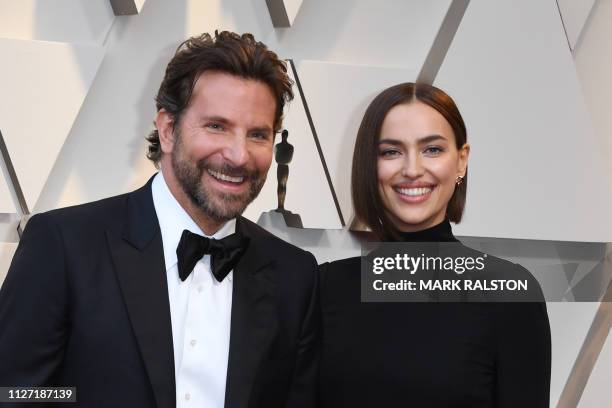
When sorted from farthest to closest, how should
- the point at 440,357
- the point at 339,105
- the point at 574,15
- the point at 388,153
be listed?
the point at 574,15 → the point at 339,105 → the point at 388,153 → the point at 440,357

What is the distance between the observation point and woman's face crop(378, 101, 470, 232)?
6.60 feet

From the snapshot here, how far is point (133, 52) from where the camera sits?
98.3 inches

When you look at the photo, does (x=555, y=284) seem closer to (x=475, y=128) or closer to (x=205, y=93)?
(x=475, y=128)

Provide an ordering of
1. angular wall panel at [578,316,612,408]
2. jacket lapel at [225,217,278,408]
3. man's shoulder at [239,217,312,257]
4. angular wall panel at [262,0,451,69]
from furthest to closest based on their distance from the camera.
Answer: angular wall panel at [578,316,612,408] → angular wall panel at [262,0,451,69] → man's shoulder at [239,217,312,257] → jacket lapel at [225,217,278,408]

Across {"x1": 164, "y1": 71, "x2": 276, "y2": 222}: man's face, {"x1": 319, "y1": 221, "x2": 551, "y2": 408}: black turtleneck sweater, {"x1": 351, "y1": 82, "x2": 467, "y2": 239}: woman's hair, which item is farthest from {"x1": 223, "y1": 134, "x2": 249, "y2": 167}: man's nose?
{"x1": 319, "y1": 221, "x2": 551, "y2": 408}: black turtleneck sweater

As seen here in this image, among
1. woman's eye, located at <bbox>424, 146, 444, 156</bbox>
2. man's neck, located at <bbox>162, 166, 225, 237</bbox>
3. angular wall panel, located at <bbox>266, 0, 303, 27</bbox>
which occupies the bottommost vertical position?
man's neck, located at <bbox>162, 166, 225, 237</bbox>

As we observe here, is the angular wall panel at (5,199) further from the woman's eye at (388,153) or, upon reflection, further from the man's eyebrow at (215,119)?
the woman's eye at (388,153)

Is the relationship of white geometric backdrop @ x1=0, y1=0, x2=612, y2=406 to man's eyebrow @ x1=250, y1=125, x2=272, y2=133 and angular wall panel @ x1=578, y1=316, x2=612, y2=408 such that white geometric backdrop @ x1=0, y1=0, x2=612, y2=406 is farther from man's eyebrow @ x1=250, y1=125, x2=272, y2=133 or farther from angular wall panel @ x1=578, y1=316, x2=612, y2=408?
man's eyebrow @ x1=250, y1=125, x2=272, y2=133

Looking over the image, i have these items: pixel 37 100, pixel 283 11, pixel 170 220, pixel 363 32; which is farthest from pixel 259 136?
pixel 363 32

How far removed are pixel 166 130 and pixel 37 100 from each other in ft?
2.23

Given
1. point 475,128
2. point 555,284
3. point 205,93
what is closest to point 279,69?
point 205,93

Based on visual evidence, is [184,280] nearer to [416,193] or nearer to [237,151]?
[237,151]

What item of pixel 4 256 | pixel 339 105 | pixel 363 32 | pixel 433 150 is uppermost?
pixel 363 32

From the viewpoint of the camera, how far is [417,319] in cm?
201
